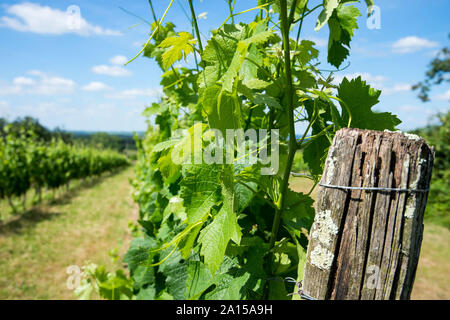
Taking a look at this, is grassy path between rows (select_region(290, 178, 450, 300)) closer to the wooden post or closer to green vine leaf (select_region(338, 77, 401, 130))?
green vine leaf (select_region(338, 77, 401, 130))

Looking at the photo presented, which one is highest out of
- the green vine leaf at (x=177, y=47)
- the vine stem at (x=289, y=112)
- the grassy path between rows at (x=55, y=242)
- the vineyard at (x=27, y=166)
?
the green vine leaf at (x=177, y=47)

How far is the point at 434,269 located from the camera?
743 centimetres

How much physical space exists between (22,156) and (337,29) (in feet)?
46.4

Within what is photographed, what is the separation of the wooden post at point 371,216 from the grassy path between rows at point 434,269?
3.85 metres

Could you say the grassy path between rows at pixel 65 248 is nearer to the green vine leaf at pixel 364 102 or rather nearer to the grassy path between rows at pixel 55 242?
the grassy path between rows at pixel 55 242

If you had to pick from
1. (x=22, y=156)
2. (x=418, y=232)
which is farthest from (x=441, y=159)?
(x=22, y=156)

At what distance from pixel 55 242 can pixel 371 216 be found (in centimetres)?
1015

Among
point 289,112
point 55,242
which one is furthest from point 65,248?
point 289,112

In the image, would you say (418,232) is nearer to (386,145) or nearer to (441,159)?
(386,145)

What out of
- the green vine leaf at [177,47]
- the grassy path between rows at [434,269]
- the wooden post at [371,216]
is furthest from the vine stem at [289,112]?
the grassy path between rows at [434,269]

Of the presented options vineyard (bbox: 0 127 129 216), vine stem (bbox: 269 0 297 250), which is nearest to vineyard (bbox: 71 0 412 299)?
vine stem (bbox: 269 0 297 250)

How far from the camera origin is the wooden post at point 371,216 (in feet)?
2.90

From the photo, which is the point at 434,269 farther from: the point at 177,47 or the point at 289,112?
the point at 177,47

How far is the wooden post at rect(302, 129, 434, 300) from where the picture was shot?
88 centimetres
